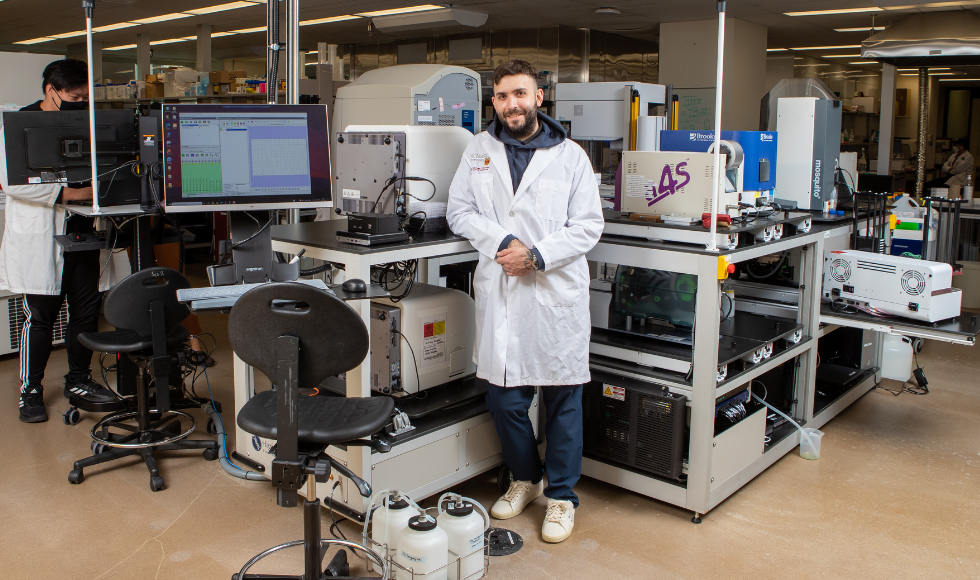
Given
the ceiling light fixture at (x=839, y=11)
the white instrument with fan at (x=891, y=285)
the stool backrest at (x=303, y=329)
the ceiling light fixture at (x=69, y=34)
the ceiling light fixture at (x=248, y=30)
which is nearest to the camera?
the stool backrest at (x=303, y=329)

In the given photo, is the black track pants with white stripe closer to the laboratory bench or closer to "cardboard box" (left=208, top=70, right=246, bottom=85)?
the laboratory bench

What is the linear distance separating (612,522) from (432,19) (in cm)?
607

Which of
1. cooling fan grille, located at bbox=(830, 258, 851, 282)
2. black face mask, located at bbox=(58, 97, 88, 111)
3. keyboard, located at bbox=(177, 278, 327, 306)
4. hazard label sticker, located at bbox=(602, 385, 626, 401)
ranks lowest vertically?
hazard label sticker, located at bbox=(602, 385, 626, 401)

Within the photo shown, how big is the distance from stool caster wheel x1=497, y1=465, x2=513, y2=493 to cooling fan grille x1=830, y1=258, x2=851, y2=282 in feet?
5.79

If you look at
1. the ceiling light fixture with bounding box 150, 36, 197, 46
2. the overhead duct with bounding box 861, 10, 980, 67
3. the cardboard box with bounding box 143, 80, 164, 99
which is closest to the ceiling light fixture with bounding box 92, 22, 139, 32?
the ceiling light fixture with bounding box 150, 36, 197, 46

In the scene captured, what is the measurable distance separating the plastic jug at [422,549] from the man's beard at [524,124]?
126cm

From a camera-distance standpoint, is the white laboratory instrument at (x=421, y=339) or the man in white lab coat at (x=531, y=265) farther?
the white laboratory instrument at (x=421, y=339)

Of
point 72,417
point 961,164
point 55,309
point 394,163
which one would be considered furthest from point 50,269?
point 961,164

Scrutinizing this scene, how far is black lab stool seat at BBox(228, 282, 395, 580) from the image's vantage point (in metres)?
1.68

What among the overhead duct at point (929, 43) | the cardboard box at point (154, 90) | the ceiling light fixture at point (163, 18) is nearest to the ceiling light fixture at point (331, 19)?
the ceiling light fixture at point (163, 18)

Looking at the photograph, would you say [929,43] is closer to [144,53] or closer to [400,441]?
[400,441]

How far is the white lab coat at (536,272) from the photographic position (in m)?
2.45

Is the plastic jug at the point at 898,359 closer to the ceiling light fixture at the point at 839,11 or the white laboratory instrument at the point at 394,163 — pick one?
the white laboratory instrument at the point at 394,163

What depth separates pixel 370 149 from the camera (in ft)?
8.83
